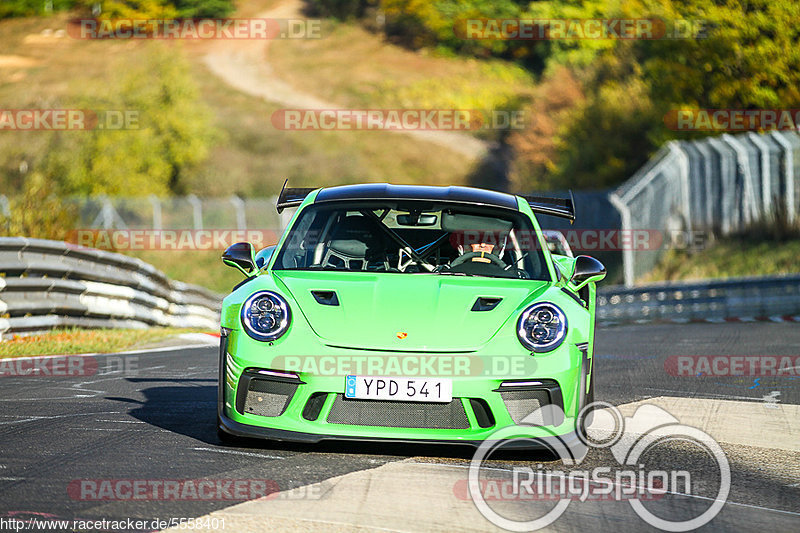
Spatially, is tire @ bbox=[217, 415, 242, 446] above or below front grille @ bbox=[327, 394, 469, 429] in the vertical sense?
below

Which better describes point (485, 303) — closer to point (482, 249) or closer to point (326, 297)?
point (326, 297)

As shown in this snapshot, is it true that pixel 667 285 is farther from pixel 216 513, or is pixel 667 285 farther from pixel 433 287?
pixel 216 513

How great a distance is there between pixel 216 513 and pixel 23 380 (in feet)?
16.1

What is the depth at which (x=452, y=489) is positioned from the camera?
5.35m

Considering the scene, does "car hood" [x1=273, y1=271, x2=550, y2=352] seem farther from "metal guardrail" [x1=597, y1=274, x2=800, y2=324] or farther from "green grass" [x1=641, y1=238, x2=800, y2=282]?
"green grass" [x1=641, y1=238, x2=800, y2=282]

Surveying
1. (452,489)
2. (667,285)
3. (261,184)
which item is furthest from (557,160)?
(452,489)

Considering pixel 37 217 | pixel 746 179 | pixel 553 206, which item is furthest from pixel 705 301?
pixel 553 206

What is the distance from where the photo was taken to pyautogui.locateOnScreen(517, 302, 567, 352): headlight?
238 inches

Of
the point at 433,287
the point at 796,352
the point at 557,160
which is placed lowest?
the point at 796,352

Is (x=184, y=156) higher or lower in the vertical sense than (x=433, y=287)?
higher

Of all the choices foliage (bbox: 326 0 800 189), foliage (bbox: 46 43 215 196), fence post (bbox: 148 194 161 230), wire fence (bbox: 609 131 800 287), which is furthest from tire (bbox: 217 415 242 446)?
foliage (bbox: 46 43 215 196)

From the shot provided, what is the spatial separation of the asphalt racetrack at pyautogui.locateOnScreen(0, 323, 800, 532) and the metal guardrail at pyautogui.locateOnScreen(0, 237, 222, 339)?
3088 millimetres

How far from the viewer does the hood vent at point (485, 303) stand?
6215 mm

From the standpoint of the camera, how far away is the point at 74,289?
44.9 feet
